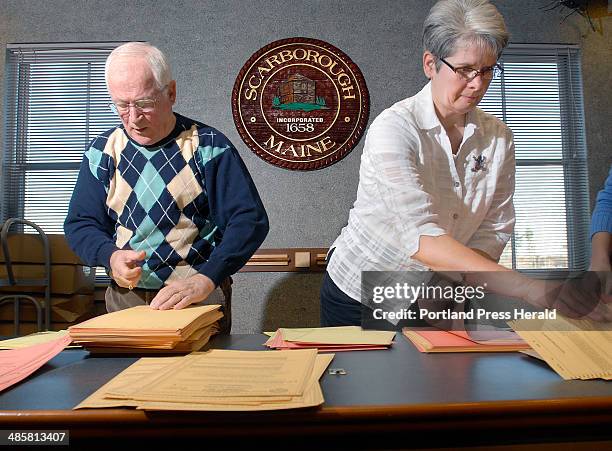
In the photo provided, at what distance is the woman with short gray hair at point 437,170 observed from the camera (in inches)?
47.4

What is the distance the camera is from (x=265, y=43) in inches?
124

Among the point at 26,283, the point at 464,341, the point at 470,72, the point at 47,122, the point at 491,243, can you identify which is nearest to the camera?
the point at 464,341

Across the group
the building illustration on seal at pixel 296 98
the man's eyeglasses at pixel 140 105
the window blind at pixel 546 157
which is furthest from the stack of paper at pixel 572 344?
the window blind at pixel 546 157

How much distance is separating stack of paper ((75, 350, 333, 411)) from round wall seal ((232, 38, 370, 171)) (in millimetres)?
2320

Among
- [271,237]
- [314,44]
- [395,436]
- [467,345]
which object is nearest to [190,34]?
[314,44]

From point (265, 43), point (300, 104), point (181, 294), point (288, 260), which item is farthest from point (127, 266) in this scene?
point (265, 43)

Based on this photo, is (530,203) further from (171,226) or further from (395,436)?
(395,436)

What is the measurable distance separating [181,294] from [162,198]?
398mm

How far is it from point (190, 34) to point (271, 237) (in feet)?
4.12

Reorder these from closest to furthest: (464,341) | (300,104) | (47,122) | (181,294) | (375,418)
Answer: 1. (375,418)
2. (464,341)
3. (181,294)
4. (300,104)
5. (47,122)

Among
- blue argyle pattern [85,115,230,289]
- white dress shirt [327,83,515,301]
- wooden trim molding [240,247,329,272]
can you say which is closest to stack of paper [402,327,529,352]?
white dress shirt [327,83,515,301]

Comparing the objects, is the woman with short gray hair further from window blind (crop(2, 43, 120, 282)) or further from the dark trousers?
window blind (crop(2, 43, 120, 282))

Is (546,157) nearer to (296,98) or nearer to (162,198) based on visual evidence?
(296,98)

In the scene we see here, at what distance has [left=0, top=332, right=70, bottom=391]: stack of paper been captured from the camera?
778 mm
